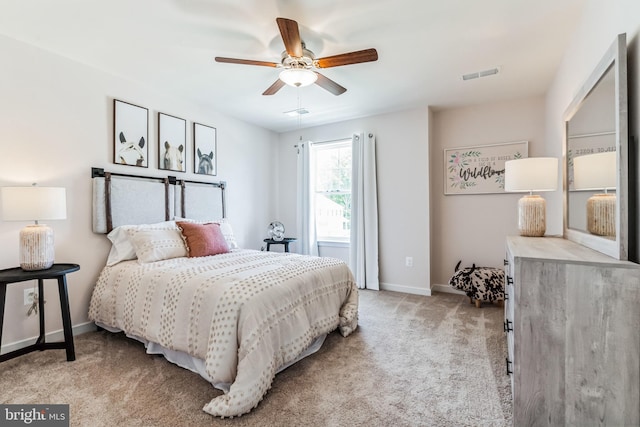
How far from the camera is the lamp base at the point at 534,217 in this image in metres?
2.22

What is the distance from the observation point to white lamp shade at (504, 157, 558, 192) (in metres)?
2.15

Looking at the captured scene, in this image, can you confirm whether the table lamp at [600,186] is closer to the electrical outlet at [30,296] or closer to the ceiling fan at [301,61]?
the ceiling fan at [301,61]

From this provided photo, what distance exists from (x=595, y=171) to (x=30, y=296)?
3.97 m

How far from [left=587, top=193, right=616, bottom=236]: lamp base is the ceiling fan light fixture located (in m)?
1.95

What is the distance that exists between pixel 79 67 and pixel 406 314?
3.92 m

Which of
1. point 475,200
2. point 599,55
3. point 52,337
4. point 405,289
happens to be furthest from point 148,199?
point 475,200

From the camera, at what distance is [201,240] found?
2951 millimetres

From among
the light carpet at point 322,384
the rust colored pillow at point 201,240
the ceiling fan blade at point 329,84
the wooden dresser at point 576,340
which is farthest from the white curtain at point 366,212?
the wooden dresser at point 576,340

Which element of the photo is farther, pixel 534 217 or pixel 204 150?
pixel 204 150

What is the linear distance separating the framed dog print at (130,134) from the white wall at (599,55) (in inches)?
146

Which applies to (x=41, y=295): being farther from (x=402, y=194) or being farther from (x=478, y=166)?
(x=478, y=166)

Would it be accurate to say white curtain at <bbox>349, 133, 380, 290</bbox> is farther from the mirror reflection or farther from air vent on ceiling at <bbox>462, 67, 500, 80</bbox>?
the mirror reflection

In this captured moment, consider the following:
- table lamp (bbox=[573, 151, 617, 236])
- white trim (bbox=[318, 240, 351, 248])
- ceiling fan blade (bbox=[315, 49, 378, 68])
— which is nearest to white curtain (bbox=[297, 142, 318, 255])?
white trim (bbox=[318, 240, 351, 248])

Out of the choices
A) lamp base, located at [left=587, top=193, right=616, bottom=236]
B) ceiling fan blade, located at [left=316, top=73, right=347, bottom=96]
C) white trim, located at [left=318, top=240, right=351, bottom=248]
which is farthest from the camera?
white trim, located at [left=318, top=240, right=351, bottom=248]
